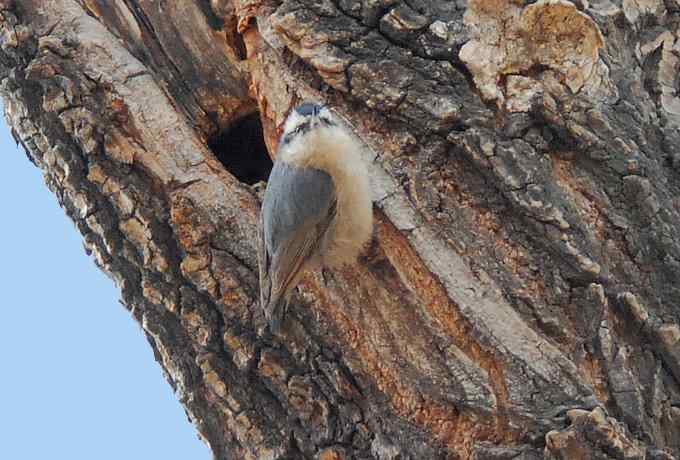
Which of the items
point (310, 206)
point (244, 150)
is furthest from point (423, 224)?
point (244, 150)

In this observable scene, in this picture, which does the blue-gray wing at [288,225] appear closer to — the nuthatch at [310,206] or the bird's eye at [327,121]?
the nuthatch at [310,206]

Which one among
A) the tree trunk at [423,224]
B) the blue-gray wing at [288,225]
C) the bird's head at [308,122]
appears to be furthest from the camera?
the bird's head at [308,122]

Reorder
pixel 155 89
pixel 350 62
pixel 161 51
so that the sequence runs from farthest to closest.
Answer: pixel 161 51 → pixel 155 89 → pixel 350 62

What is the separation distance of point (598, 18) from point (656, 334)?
809mm

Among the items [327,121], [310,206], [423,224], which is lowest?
[423,224]

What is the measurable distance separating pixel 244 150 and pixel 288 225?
0.60 metres

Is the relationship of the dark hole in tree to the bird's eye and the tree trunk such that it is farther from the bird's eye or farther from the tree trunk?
the bird's eye

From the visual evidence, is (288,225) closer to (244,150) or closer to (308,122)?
(308,122)

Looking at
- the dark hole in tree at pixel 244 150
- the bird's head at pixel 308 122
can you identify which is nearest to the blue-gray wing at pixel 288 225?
the bird's head at pixel 308 122

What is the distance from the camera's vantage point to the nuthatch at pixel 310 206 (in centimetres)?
254

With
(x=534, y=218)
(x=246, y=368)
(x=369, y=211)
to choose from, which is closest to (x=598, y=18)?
(x=534, y=218)

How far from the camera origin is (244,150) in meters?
3.26

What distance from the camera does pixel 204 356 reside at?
2.44 meters

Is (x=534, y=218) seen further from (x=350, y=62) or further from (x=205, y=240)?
(x=205, y=240)
